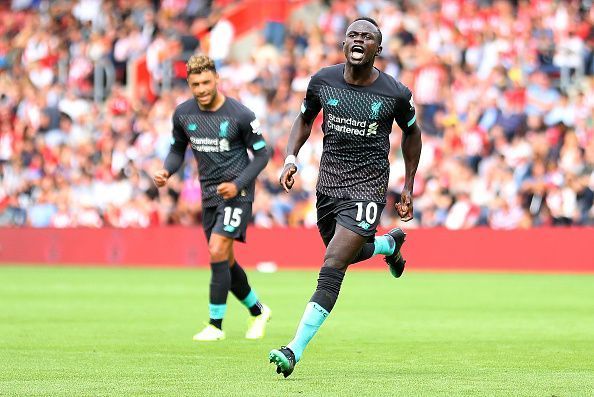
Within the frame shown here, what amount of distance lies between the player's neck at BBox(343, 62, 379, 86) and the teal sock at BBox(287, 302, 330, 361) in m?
1.71

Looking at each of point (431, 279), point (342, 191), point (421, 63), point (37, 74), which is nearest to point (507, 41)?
point (421, 63)

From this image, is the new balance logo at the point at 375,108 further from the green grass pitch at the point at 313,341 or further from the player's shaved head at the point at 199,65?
the player's shaved head at the point at 199,65

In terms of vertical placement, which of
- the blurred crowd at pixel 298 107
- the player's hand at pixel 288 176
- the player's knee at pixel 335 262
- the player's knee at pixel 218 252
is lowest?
the blurred crowd at pixel 298 107

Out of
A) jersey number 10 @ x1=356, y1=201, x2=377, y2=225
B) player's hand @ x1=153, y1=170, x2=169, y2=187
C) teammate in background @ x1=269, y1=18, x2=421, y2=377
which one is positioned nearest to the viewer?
teammate in background @ x1=269, y1=18, x2=421, y2=377

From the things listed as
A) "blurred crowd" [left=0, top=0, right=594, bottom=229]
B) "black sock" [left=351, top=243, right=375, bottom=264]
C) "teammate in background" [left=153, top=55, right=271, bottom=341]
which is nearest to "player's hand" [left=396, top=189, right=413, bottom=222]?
"black sock" [left=351, top=243, right=375, bottom=264]

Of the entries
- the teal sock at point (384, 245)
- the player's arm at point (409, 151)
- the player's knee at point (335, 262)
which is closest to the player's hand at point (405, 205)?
the player's arm at point (409, 151)

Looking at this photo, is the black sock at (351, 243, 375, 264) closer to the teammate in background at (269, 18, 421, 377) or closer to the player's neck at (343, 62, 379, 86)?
the teammate in background at (269, 18, 421, 377)

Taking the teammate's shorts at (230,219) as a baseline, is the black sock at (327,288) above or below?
above

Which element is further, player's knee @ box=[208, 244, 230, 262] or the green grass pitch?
player's knee @ box=[208, 244, 230, 262]

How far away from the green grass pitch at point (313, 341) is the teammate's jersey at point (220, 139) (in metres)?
1.51

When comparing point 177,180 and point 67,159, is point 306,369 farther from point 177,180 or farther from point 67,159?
point 67,159

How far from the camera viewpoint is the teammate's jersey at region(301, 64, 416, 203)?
34.1 feet

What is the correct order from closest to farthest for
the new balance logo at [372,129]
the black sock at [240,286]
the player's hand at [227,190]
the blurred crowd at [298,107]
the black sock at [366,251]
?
the new balance logo at [372,129] < the black sock at [366,251] < the player's hand at [227,190] < the black sock at [240,286] < the blurred crowd at [298,107]

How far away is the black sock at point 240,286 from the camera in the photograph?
44.3 ft
